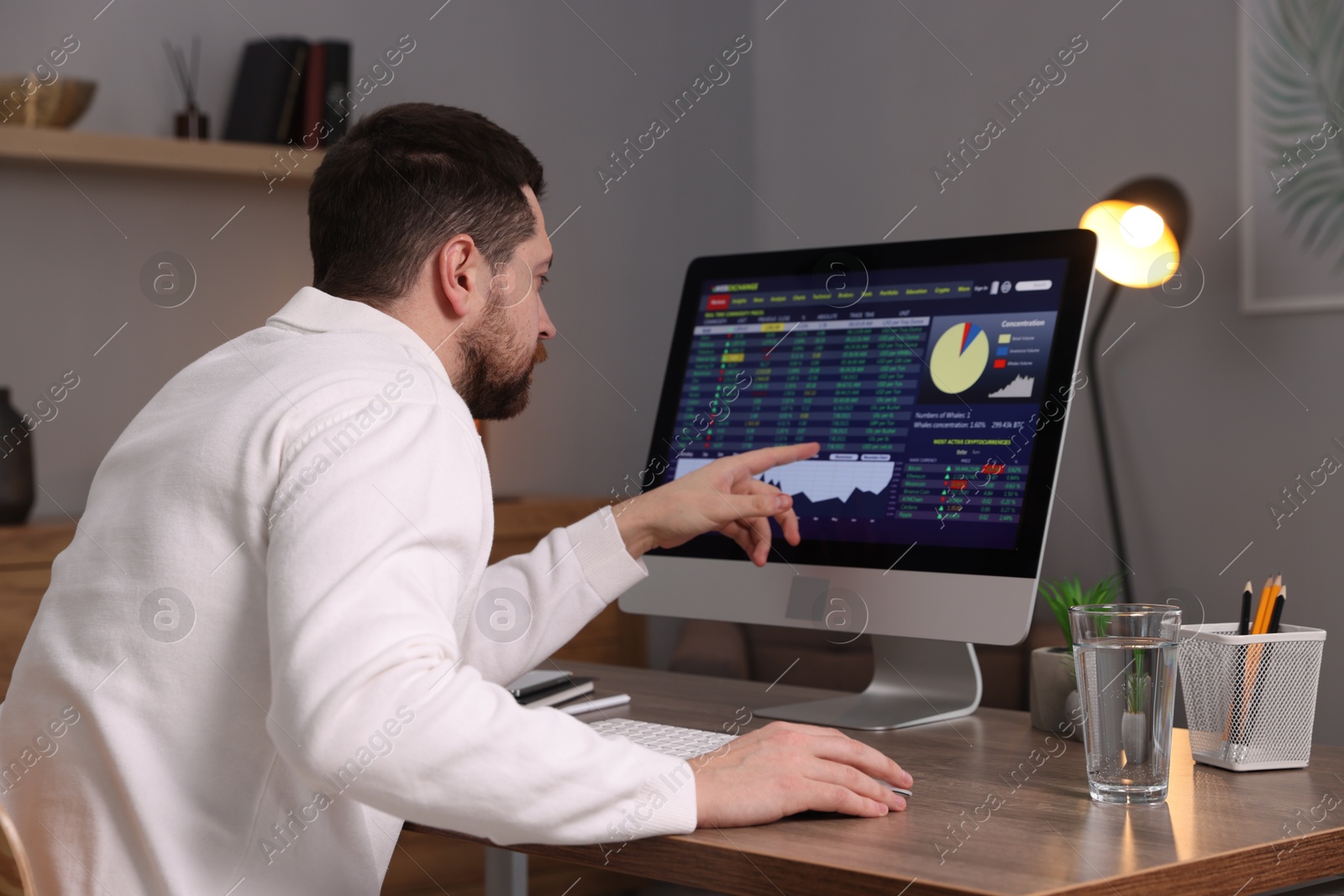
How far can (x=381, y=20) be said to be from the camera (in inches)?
120

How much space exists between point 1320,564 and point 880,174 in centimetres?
141

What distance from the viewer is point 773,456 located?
1428 millimetres

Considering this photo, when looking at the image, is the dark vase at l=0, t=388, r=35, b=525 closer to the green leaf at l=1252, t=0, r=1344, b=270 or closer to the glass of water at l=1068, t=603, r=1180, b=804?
the glass of water at l=1068, t=603, r=1180, b=804

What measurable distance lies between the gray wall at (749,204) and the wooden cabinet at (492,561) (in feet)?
1.28

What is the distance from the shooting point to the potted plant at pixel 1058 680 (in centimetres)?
133

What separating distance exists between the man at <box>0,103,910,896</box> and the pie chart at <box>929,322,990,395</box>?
0.51 meters

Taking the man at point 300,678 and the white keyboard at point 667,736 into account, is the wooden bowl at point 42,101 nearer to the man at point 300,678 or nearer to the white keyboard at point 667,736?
the man at point 300,678

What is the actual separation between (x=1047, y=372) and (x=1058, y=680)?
0.32m

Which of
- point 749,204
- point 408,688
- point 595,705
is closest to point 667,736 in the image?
point 595,705

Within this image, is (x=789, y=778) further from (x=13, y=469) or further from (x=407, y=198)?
(x=13, y=469)

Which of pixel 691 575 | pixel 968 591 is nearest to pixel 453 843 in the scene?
pixel 691 575

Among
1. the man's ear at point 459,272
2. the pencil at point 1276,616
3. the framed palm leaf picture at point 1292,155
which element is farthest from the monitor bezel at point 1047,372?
the framed palm leaf picture at point 1292,155

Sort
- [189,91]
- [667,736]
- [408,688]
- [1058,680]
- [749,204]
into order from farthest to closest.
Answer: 1. [749,204]
2. [189,91]
3. [1058,680]
4. [667,736]
5. [408,688]

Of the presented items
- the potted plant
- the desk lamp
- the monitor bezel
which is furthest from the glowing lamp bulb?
the potted plant
